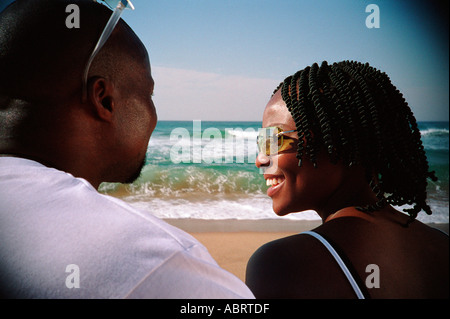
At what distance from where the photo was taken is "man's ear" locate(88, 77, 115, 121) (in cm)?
150

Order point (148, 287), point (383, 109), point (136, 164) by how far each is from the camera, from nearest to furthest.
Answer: point (148, 287) → point (383, 109) → point (136, 164)

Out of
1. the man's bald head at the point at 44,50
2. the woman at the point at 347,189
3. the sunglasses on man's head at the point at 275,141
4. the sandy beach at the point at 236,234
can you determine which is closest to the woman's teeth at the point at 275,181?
the woman at the point at 347,189

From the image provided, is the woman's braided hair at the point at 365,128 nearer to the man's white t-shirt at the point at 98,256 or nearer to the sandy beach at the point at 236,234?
the man's white t-shirt at the point at 98,256

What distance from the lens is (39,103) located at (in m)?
1.40

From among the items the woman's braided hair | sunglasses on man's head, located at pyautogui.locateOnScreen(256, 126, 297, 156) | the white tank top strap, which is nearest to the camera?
the white tank top strap

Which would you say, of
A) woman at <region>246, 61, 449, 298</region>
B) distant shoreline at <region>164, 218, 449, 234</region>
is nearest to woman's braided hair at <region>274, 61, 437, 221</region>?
woman at <region>246, 61, 449, 298</region>

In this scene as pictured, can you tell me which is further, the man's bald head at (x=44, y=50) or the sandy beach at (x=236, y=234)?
the sandy beach at (x=236, y=234)

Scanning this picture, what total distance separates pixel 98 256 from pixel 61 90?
0.95 metres

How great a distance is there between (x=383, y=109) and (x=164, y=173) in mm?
12587

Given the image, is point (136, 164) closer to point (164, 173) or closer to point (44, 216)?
point (44, 216)

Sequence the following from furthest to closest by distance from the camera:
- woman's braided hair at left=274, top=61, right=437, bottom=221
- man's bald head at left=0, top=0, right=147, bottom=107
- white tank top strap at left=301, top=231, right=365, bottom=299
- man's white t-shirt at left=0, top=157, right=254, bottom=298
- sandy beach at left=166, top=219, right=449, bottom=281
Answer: sandy beach at left=166, top=219, right=449, bottom=281, woman's braided hair at left=274, top=61, right=437, bottom=221, man's bald head at left=0, top=0, right=147, bottom=107, white tank top strap at left=301, top=231, right=365, bottom=299, man's white t-shirt at left=0, top=157, right=254, bottom=298

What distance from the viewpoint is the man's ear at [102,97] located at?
4.93 ft

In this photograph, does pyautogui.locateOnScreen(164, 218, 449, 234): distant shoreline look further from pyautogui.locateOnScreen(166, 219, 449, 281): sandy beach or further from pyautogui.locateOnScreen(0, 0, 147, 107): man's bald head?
pyautogui.locateOnScreen(0, 0, 147, 107): man's bald head
